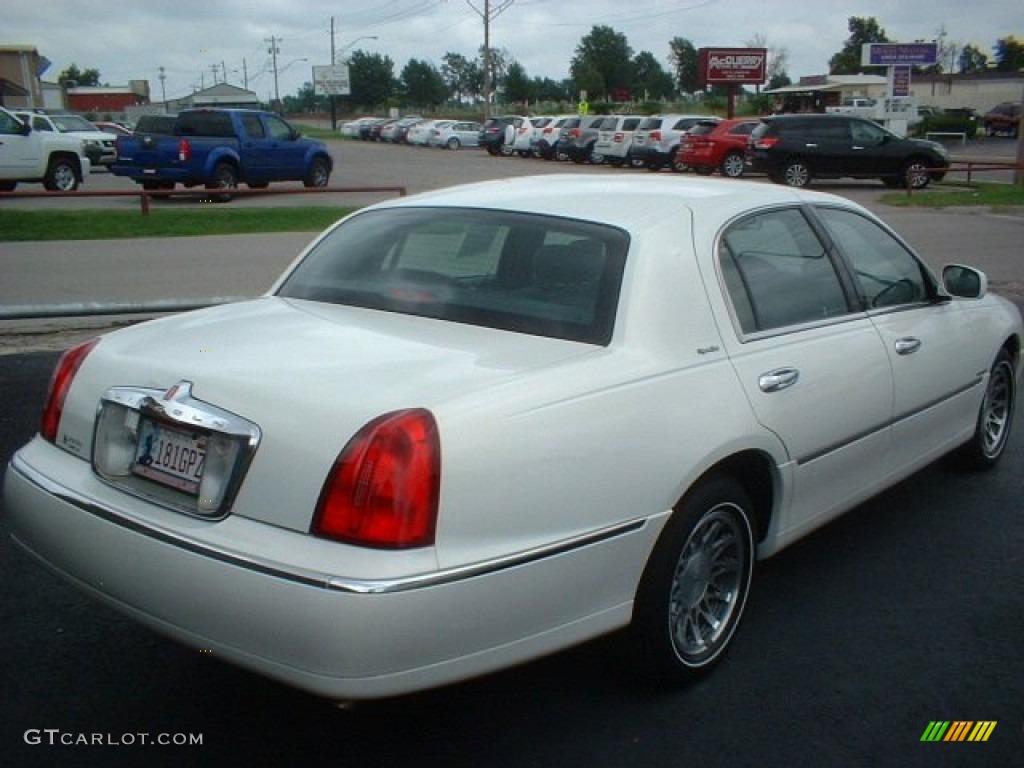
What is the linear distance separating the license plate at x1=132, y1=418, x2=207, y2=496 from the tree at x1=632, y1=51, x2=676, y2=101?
110835 millimetres

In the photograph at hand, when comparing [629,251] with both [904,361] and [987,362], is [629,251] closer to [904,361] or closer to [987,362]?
[904,361]

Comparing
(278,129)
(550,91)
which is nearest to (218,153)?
(278,129)

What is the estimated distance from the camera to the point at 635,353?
329 centimetres

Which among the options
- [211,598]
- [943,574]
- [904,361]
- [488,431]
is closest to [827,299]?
[904,361]

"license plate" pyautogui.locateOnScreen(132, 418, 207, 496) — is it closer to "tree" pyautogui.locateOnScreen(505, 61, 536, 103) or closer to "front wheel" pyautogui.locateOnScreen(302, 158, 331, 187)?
"front wheel" pyautogui.locateOnScreen(302, 158, 331, 187)

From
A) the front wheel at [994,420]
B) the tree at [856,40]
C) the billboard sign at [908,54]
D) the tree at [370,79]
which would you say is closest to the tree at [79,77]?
the tree at [370,79]

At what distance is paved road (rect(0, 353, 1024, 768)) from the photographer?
313 centimetres

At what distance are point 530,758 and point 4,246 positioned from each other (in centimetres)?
1311

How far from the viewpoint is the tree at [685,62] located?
368 ft

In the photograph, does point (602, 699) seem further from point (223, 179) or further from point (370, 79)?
point (370, 79)

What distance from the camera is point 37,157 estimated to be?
22016mm

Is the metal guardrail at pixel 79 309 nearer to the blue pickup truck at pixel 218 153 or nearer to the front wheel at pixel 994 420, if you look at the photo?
the front wheel at pixel 994 420

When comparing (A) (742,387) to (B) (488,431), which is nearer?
(B) (488,431)

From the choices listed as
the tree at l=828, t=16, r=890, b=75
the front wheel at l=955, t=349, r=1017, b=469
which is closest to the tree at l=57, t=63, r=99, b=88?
the tree at l=828, t=16, r=890, b=75
